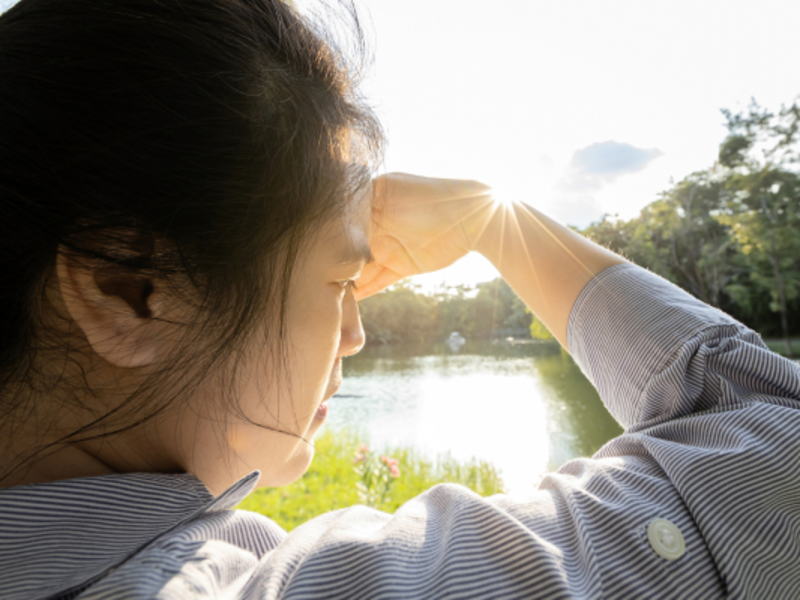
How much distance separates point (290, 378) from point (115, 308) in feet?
0.69

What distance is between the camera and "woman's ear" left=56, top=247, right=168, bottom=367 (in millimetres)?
439

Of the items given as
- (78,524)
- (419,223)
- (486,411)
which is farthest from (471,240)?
(486,411)

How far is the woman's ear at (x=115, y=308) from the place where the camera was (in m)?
0.44

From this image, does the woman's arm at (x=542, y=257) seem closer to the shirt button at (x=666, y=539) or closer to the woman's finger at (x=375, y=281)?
the woman's finger at (x=375, y=281)

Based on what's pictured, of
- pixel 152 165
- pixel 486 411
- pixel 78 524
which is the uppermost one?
pixel 152 165

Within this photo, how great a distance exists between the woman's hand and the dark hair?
40cm

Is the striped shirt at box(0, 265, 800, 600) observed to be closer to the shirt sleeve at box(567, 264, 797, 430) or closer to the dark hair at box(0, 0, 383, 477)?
the shirt sleeve at box(567, 264, 797, 430)

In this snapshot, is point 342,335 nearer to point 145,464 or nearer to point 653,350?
point 145,464

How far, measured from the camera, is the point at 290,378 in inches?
21.5

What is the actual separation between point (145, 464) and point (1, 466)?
14 cm

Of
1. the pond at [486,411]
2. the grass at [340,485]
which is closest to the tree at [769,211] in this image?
the pond at [486,411]

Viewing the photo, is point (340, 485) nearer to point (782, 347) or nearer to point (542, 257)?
point (542, 257)

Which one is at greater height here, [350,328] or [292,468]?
[350,328]

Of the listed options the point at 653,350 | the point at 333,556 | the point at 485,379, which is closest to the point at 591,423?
the point at 485,379
